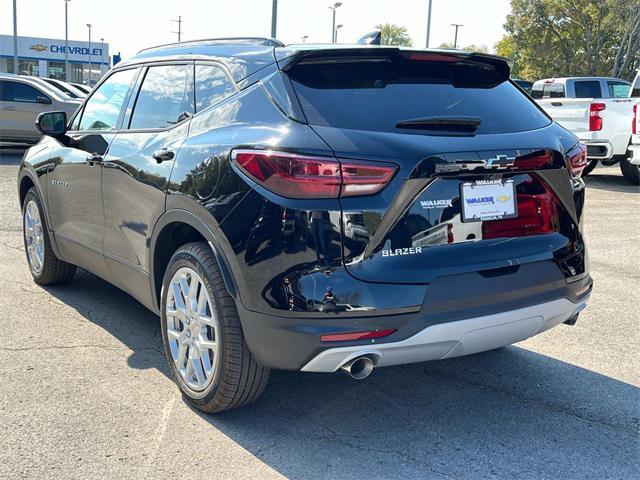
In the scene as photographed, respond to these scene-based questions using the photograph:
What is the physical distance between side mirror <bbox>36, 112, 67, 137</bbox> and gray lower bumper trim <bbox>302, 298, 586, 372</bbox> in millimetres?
3102

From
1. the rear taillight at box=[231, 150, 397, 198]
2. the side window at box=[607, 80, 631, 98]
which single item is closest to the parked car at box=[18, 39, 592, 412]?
the rear taillight at box=[231, 150, 397, 198]

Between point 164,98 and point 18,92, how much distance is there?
14.6 metres

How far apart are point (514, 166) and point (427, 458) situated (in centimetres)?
134

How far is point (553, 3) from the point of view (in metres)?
40.8

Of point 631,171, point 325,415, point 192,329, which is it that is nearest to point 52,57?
point 631,171

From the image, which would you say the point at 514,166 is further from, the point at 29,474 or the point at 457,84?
the point at 29,474

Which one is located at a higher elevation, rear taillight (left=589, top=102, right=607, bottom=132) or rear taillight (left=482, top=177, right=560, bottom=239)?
rear taillight (left=589, top=102, right=607, bottom=132)

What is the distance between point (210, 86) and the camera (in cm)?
369

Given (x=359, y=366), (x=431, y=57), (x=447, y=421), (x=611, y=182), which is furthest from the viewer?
(x=611, y=182)

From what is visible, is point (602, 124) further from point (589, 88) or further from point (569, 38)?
point (569, 38)

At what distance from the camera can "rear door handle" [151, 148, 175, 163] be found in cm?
364

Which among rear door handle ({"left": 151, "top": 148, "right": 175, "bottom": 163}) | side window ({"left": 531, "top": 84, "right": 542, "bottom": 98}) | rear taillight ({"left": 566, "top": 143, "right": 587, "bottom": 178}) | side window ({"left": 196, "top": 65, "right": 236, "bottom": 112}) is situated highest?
side window ({"left": 531, "top": 84, "right": 542, "bottom": 98})

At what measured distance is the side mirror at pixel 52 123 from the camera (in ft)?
16.6

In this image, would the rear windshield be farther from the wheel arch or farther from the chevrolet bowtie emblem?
the wheel arch
